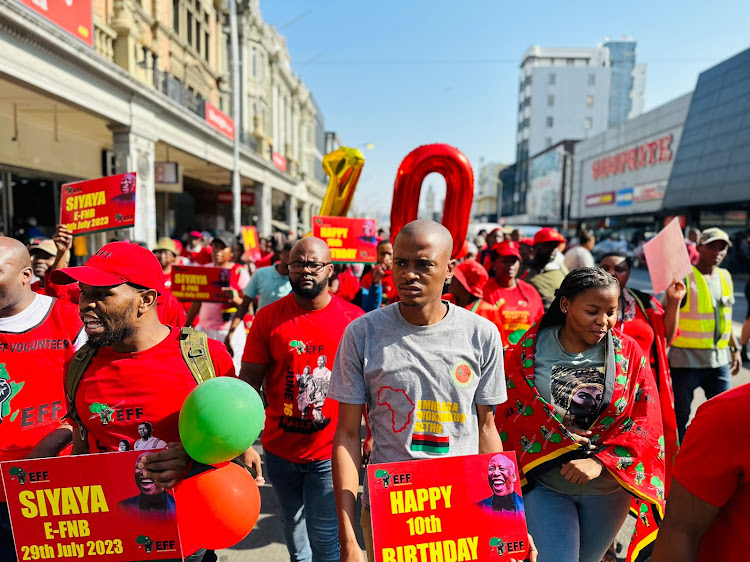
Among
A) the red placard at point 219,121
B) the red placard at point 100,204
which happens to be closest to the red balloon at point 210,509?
the red placard at point 100,204

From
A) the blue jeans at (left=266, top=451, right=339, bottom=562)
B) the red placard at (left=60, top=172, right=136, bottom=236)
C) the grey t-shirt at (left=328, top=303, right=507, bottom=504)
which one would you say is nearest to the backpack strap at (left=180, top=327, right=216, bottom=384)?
the grey t-shirt at (left=328, top=303, right=507, bottom=504)

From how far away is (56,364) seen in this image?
247 cm

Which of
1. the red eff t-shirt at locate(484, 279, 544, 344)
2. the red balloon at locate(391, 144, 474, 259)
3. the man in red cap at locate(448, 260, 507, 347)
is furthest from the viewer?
the red balloon at locate(391, 144, 474, 259)

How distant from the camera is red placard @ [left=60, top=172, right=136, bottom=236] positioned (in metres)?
4.82

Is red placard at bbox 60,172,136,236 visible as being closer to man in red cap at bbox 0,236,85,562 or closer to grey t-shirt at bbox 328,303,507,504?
Result: man in red cap at bbox 0,236,85,562

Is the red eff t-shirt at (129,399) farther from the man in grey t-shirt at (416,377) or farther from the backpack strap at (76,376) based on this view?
the man in grey t-shirt at (416,377)

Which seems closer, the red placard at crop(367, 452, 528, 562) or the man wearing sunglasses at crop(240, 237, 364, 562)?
the red placard at crop(367, 452, 528, 562)

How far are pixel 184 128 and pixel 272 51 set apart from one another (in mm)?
23070

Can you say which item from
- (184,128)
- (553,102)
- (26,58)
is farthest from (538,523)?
(553,102)

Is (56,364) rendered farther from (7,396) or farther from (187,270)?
(187,270)

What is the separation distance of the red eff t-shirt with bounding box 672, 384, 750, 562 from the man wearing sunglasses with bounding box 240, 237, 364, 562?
1.85 meters

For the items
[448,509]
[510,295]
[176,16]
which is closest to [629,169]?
[176,16]

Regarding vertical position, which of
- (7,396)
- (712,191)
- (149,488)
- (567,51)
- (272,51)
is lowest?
(149,488)

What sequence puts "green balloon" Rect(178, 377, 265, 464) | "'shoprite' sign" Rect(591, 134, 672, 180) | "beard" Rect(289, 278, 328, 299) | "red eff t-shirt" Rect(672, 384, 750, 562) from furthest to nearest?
1. "'shoprite' sign" Rect(591, 134, 672, 180)
2. "beard" Rect(289, 278, 328, 299)
3. "green balloon" Rect(178, 377, 265, 464)
4. "red eff t-shirt" Rect(672, 384, 750, 562)
